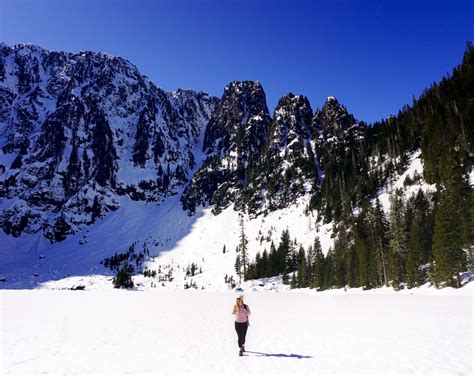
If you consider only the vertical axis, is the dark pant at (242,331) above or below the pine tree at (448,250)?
below

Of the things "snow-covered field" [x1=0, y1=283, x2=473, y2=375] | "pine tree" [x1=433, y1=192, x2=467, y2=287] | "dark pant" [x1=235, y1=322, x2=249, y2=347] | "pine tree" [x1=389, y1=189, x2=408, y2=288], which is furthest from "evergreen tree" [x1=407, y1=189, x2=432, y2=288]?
A: "dark pant" [x1=235, y1=322, x2=249, y2=347]

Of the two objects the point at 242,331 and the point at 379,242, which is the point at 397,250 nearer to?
the point at 379,242

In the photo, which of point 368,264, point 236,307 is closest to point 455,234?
point 368,264

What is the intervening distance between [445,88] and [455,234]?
102 m

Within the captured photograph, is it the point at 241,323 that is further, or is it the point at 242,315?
the point at 242,315

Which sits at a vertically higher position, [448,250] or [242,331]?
[448,250]

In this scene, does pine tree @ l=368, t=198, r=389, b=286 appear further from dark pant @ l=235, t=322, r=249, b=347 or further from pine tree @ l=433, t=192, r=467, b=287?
dark pant @ l=235, t=322, r=249, b=347

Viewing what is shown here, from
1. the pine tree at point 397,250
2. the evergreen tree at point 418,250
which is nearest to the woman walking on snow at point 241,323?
the evergreen tree at point 418,250

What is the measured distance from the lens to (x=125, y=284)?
5472 inches

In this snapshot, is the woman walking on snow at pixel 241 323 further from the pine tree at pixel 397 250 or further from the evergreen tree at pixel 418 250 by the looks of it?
Result: the pine tree at pixel 397 250

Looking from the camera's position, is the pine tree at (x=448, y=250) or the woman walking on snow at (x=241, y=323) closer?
the woman walking on snow at (x=241, y=323)

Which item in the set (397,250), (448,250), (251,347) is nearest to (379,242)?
(397,250)

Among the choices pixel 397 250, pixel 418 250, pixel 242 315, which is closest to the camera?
pixel 242 315

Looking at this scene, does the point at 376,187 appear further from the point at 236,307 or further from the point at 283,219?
the point at 236,307
